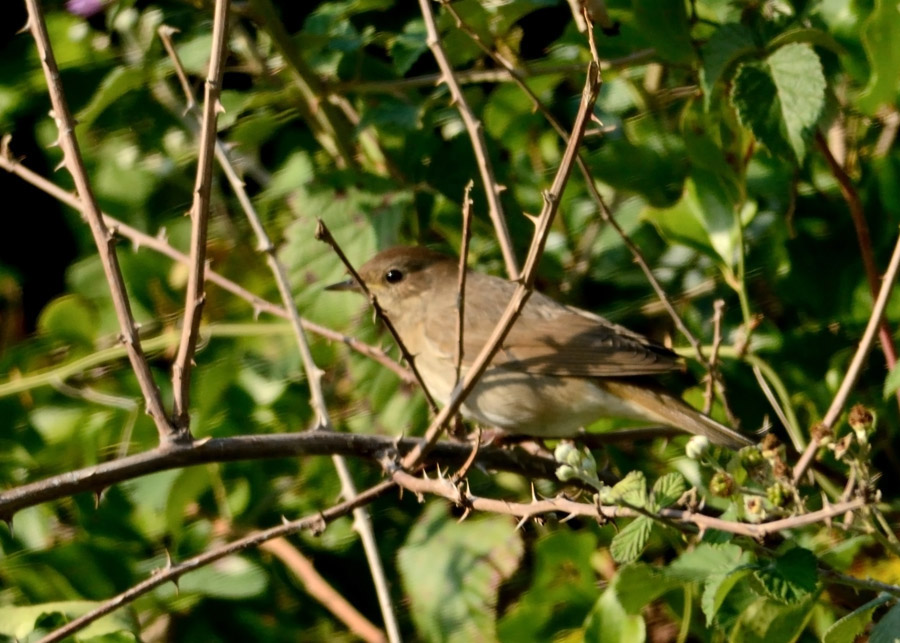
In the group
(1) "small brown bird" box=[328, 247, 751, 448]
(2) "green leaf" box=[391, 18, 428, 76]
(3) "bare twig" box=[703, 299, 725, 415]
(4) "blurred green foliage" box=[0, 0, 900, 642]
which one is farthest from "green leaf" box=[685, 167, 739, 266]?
(2) "green leaf" box=[391, 18, 428, 76]

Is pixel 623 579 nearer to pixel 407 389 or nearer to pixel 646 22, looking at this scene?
pixel 407 389

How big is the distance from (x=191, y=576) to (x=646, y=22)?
1.80 meters

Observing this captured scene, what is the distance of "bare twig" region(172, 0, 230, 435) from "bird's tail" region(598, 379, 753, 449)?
1361 millimetres

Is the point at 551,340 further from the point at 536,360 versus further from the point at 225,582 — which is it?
the point at 225,582

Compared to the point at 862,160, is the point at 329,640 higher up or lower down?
lower down

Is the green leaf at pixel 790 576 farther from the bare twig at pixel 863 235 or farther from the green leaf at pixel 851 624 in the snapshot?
the bare twig at pixel 863 235

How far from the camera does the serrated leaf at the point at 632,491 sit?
1682 millimetres

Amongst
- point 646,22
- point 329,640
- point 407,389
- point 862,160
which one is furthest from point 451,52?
point 329,640

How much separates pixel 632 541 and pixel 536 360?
60.9 inches

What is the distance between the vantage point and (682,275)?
11.2 ft

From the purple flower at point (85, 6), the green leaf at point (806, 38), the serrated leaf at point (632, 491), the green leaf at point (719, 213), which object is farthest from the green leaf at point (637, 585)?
the purple flower at point (85, 6)

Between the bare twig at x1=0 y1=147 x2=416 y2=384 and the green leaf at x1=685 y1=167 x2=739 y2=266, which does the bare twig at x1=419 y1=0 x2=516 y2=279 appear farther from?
the green leaf at x1=685 y1=167 x2=739 y2=266

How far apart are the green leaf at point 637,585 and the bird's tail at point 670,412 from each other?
477mm

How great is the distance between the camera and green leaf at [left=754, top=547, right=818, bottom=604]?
5.81 ft
